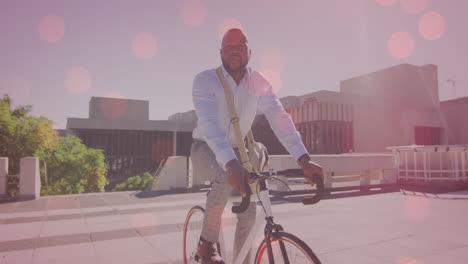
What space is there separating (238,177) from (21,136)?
1926 cm

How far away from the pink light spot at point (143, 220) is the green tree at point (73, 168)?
19429 millimetres

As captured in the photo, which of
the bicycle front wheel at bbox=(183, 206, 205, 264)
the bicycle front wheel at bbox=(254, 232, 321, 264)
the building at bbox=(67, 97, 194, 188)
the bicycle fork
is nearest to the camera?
the bicycle front wheel at bbox=(254, 232, 321, 264)

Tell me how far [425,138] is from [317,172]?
48.5 meters

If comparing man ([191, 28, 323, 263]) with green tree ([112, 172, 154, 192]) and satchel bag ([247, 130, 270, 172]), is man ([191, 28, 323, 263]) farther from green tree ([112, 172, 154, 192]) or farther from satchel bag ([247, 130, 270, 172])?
green tree ([112, 172, 154, 192])

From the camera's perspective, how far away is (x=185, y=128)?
6191cm

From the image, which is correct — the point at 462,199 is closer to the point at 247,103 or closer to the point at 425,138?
the point at 247,103

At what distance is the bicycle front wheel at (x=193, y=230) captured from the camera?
2452 mm

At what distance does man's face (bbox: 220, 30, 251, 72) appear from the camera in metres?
1.88

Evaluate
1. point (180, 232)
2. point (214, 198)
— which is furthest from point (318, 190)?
point (180, 232)

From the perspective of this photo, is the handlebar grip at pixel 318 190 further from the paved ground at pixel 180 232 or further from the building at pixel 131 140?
the building at pixel 131 140

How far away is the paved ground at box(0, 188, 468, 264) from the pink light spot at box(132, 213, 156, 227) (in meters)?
0.02

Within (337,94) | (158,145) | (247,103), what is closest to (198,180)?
(247,103)

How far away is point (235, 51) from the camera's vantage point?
1.90 meters

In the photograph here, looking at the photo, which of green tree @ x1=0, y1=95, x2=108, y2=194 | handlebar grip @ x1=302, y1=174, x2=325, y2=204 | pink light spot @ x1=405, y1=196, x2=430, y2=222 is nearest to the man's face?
handlebar grip @ x1=302, y1=174, x2=325, y2=204
